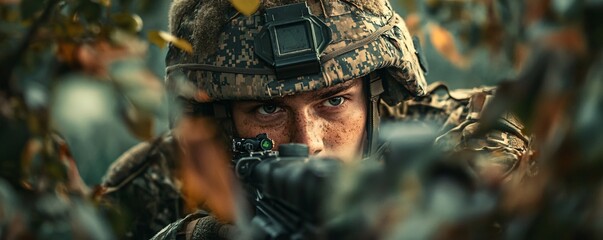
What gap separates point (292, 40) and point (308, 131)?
0.31 metres

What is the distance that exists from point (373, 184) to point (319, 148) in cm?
207

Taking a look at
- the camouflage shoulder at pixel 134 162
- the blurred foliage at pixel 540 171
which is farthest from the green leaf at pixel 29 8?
the camouflage shoulder at pixel 134 162

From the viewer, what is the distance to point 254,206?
2.48 meters

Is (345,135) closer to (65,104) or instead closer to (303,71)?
(303,71)

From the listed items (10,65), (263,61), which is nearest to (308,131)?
(263,61)

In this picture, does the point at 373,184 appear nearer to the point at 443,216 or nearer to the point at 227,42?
the point at 443,216

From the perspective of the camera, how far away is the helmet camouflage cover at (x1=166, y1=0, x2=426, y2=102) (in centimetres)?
325

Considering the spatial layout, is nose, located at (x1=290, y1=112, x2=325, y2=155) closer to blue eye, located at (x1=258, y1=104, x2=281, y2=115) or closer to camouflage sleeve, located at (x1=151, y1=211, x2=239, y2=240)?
blue eye, located at (x1=258, y1=104, x2=281, y2=115)

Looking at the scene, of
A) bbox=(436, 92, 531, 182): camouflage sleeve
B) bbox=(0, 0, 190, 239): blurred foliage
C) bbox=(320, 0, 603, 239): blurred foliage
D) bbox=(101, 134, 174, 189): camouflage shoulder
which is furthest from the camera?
bbox=(101, 134, 174, 189): camouflage shoulder

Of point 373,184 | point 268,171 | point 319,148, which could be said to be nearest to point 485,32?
point 268,171

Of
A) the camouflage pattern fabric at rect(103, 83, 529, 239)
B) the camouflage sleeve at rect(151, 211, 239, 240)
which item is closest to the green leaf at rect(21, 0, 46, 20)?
the camouflage sleeve at rect(151, 211, 239, 240)

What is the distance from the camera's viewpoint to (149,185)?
4.33m

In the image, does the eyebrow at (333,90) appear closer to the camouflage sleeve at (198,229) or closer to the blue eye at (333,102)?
the blue eye at (333,102)

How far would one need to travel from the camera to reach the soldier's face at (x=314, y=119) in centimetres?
325
